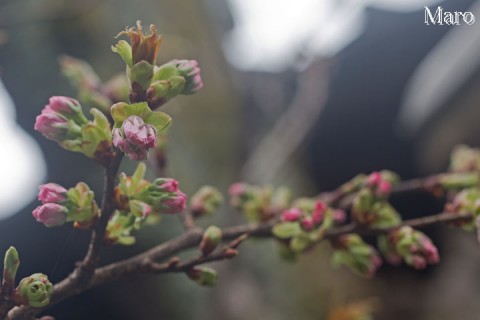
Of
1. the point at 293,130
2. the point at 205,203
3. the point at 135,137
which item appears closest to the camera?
the point at 135,137

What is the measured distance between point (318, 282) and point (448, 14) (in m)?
1.36

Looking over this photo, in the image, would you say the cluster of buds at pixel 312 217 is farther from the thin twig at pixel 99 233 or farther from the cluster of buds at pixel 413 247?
the thin twig at pixel 99 233

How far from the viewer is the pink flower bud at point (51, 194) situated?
1.13ft

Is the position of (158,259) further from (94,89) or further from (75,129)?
(94,89)

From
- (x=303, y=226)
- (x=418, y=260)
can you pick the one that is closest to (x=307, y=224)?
(x=303, y=226)

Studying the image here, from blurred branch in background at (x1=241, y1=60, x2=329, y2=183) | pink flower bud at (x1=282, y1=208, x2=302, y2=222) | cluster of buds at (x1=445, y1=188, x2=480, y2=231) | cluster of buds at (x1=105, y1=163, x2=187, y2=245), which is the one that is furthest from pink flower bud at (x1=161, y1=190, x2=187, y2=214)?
blurred branch in background at (x1=241, y1=60, x2=329, y2=183)

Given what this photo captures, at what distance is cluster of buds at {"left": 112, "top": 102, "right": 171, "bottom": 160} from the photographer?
0.93 feet

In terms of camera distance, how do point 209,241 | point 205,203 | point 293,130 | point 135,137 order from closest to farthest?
1. point 135,137
2. point 209,241
3. point 205,203
4. point 293,130

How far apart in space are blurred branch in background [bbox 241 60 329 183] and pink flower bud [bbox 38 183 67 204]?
3.80 ft

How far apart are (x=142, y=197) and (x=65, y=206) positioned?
0.05 meters

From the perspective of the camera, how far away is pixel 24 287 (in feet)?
1.02

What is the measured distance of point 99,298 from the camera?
1.20 metres

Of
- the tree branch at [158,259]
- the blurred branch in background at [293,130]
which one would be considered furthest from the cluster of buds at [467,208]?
the blurred branch in background at [293,130]

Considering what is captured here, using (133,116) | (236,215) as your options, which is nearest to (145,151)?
(133,116)
